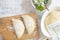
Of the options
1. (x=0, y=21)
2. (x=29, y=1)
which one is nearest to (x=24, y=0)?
(x=29, y=1)

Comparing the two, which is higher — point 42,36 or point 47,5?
point 47,5

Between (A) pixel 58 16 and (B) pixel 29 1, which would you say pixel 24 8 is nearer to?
(B) pixel 29 1

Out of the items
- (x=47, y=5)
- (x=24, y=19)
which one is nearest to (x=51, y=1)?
(x=47, y=5)

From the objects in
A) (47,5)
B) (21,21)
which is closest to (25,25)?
(21,21)

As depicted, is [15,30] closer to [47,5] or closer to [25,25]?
[25,25]

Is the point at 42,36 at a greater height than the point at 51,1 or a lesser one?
lesser

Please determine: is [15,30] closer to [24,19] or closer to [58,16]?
[24,19]
